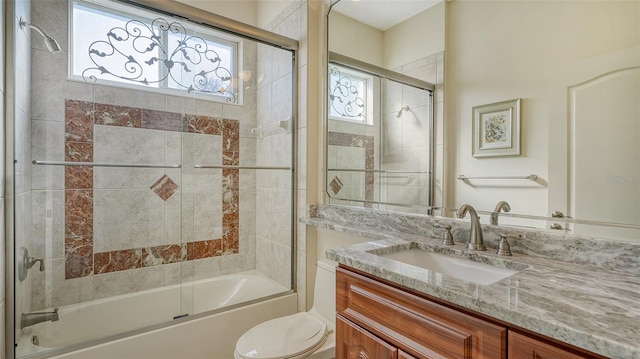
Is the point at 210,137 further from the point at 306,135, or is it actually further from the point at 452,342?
the point at 452,342

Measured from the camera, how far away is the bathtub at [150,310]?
163 centimetres

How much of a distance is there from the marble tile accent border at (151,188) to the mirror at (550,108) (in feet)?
5.43

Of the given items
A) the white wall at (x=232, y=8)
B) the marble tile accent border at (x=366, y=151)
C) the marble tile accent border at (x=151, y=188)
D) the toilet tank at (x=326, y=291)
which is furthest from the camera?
the white wall at (x=232, y=8)

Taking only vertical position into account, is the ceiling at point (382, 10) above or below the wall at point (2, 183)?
above

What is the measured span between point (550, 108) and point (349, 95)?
1.08m

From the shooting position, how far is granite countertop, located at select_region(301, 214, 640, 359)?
1.85ft

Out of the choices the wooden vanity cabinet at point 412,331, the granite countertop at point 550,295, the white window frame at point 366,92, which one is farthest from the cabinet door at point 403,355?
the white window frame at point 366,92

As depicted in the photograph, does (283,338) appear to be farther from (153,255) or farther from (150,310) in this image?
(153,255)

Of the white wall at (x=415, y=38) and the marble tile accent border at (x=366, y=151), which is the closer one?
the white wall at (x=415, y=38)

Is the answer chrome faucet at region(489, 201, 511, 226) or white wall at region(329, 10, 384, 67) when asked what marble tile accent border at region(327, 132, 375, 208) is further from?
chrome faucet at region(489, 201, 511, 226)

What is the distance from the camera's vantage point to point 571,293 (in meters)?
0.74

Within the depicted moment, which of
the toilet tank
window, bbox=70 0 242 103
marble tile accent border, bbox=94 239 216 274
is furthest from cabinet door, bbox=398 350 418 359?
window, bbox=70 0 242 103

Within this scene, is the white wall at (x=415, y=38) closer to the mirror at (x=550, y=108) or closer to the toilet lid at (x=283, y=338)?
the mirror at (x=550, y=108)

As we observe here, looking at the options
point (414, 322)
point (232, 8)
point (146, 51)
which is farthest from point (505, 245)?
point (232, 8)
